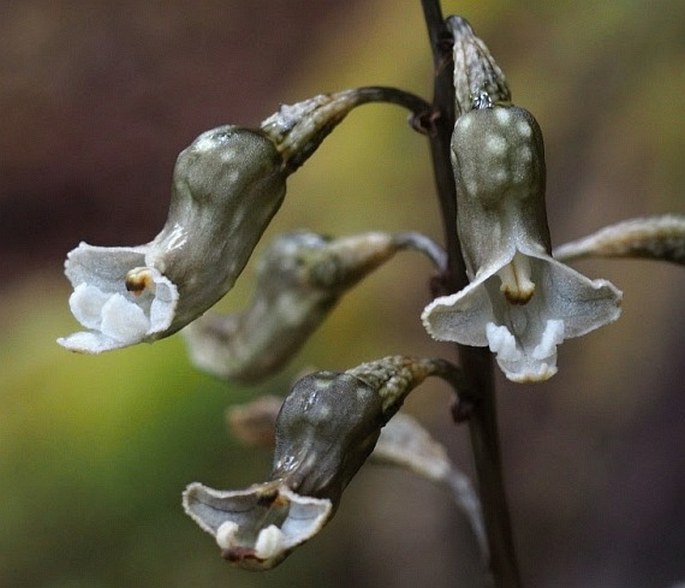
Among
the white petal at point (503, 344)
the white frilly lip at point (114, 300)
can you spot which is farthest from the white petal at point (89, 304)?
the white petal at point (503, 344)

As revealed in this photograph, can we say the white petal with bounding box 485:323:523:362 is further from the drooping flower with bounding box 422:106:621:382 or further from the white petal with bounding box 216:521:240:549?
the white petal with bounding box 216:521:240:549

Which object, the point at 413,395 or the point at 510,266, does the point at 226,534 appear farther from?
the point at 413,395

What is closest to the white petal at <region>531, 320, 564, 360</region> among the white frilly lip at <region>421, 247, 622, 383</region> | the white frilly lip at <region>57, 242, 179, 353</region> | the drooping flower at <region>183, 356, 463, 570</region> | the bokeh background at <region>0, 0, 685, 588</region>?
the white frilly lip at <region>421, 247, 622, 383</region>

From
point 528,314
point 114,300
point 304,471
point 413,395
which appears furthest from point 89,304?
point 413,395

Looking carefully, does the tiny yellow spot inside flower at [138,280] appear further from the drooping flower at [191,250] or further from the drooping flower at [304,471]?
the drooping flower at [304,471]

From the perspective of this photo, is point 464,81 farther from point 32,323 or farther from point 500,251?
point 32,323

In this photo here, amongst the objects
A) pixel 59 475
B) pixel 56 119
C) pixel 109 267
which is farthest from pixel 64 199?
pixel 109 267
